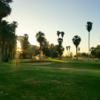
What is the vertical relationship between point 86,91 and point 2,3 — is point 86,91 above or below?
below

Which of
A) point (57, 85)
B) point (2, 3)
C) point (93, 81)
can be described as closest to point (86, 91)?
point (57, 85)

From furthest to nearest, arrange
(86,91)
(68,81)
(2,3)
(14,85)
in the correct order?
(2,3) → (68,81) → (14,85) → (86,91)

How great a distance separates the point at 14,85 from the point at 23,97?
317 centimetres

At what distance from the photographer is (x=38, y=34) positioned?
495ft

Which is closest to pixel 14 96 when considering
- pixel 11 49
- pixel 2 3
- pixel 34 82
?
pixel 34 82

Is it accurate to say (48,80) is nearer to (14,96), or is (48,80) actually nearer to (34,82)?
(34,82)

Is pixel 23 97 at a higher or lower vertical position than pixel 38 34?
lower

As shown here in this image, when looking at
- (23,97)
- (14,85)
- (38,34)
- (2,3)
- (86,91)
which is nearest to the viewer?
(23,97)

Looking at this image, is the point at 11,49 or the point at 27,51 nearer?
the point at 11,49

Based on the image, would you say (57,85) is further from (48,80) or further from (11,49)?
(11,49)

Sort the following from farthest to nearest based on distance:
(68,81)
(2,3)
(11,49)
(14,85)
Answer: (11,49), (2,3), (68,81), (14,85)

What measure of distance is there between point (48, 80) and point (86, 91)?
3968mm

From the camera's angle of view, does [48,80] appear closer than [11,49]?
Yes

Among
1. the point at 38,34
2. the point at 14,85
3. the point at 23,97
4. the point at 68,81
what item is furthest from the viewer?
the point at 38,34
